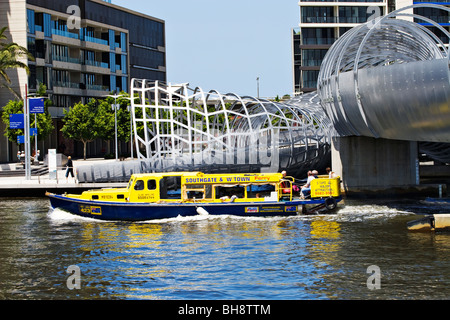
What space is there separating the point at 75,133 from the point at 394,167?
5221cm

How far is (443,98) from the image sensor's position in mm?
29641

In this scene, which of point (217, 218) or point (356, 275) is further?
point (217, 218)

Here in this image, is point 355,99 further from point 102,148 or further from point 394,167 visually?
point 102,148

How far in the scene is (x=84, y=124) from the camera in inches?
3538

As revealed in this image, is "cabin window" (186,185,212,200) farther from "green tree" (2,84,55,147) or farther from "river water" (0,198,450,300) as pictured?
"green tree" (2,84,55,147)

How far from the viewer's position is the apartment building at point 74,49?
87.6 m

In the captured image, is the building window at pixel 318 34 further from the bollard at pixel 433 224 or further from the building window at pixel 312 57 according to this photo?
the bollard at pixel 433 224

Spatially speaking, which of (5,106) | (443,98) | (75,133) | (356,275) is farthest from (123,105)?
(356,275)

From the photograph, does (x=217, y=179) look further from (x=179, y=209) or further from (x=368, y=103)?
(x=368, y=103)

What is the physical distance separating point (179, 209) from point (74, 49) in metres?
71.1
